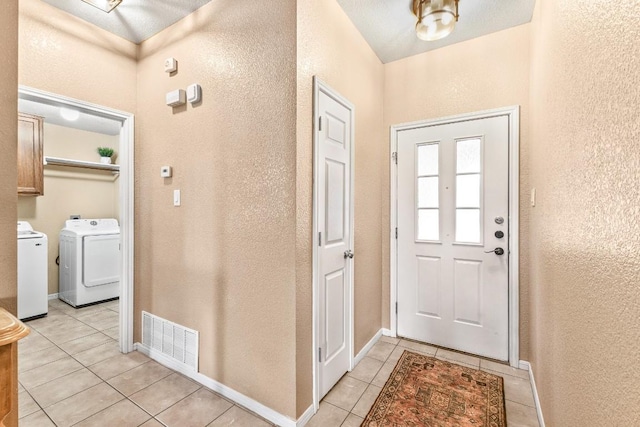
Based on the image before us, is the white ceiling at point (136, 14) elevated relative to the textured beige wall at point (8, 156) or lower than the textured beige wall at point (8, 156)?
elevated

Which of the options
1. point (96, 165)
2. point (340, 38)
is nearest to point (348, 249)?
point (340, 38)

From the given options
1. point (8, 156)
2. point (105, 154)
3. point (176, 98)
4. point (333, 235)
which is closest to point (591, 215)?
point (333, 235)

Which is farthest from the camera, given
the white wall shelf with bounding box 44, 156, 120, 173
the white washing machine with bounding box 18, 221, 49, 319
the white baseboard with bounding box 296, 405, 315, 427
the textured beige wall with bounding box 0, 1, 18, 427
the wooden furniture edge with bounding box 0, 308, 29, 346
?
the white wall shelf with bounding box 44, 156, 120, 173

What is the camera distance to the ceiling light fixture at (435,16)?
1913 mm

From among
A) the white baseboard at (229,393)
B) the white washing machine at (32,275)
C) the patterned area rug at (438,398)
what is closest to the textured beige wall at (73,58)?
the white baseboard at (229,393)

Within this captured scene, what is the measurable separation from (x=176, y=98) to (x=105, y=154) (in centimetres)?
307

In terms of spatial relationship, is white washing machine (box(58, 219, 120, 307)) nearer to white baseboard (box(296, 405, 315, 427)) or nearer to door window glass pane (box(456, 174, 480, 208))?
white baseboard (box(296, 405, 315, 427))

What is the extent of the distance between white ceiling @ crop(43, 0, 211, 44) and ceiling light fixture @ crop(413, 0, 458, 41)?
1485mm

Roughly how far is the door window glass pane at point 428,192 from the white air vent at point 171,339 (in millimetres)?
2184

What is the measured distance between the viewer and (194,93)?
2088 mm

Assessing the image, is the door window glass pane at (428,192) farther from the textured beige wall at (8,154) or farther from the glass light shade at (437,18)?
the textured beige wall at (8,154)

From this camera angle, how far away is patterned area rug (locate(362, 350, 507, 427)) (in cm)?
171

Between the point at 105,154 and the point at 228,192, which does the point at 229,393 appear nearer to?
the point at 228,192

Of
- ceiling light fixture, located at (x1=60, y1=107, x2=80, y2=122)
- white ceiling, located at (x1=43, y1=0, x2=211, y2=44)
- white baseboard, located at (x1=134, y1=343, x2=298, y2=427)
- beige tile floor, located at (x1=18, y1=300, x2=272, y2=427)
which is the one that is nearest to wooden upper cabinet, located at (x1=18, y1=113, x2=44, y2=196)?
ceiling light fixture, located at (x1=60, y1=107, x2=80, y2=122)
